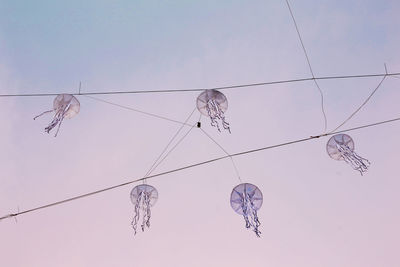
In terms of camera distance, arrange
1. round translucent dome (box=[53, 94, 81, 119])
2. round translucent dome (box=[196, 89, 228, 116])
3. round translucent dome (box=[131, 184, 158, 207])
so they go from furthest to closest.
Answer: round translucent dome (box=[131, 184, 158, 207]) → round translucent dome (box=[196, 89, 228, 116]) → round translucent dome (box=[53, 94, 81, 119])

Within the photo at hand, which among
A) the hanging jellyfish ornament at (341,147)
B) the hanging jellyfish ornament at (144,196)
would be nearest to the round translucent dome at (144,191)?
the hanging jellyfish ornament at (144,196)

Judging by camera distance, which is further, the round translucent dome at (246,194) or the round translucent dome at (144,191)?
the round translucent dome at (144,191)

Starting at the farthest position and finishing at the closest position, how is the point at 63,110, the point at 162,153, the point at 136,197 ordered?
the point at 162,153 < the point at 136,197 < the point at 63,110

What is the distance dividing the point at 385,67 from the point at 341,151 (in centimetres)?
253

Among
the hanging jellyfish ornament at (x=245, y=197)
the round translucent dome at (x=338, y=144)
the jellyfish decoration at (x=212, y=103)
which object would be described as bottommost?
the hanging jellyfish ornament at (x=245, y=197)

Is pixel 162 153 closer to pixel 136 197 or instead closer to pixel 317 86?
pixel 136 197

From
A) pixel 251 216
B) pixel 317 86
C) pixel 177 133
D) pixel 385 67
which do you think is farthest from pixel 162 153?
pixel 385 67

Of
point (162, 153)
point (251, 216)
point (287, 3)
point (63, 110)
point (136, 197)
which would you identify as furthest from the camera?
point (162, 153)

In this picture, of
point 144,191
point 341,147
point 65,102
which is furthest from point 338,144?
point 65,102

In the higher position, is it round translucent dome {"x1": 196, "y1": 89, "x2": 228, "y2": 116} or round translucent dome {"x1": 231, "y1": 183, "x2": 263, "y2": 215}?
round translucent dome {"x1": 196, "y1": 89, "x2": 228, "y2": 116}

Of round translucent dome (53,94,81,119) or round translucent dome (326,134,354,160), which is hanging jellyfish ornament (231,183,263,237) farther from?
round translucent dome (53,94,81,119)

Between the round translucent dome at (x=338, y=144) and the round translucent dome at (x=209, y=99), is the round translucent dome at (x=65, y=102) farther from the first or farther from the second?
the round translucent dome at (x=338, y=144)

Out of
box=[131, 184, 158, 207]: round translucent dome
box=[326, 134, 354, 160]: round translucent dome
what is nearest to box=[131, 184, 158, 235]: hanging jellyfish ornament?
box=[131, 184, 158, 207]: round translucent dome

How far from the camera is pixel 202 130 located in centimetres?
896
